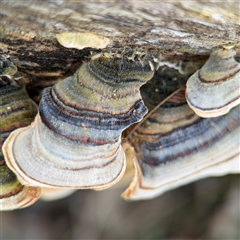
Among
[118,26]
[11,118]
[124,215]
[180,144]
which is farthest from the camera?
[124,215]

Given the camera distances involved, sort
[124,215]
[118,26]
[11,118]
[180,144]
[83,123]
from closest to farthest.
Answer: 1. [118,26]
2. [83,123]
3. [11,118]
4. [180,144]
5. [124,215]

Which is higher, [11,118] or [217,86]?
[217,86]

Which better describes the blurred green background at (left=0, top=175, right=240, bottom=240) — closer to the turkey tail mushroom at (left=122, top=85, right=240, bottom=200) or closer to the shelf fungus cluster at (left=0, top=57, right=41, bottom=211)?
the turkey tail mushroom at (left=122, top=85, right=240, bottom=200)

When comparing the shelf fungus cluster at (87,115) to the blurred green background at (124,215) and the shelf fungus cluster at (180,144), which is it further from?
the blurred green background at (124,215)

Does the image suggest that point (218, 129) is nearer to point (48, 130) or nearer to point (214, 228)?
point (48, 130)

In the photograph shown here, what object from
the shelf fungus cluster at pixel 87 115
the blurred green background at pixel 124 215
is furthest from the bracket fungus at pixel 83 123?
the blurred green background at pixel 124 215

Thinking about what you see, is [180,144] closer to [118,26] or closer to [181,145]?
[181,145]

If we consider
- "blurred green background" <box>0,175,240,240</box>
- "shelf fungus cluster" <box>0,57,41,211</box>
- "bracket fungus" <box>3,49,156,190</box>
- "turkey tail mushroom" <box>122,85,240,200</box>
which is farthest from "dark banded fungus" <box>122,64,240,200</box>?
"blurred green background" <box>0,175,240,240</box>

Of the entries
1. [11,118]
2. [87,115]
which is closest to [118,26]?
[87,115]
